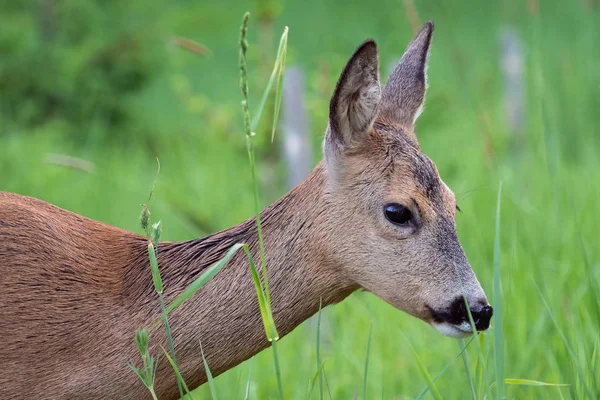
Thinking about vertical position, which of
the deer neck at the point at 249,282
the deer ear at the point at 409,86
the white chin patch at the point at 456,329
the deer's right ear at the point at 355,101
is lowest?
the white chin patch at the point at 456,329

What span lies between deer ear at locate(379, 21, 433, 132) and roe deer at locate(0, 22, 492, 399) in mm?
278

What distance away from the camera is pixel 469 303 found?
2988 mm

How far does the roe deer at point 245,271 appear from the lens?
9.91 ft

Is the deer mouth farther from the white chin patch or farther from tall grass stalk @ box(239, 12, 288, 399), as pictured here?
tall grass stalk @ box(239, 12, 288, 399)

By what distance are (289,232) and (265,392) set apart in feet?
5.57

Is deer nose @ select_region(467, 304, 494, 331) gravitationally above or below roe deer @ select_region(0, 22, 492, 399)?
below

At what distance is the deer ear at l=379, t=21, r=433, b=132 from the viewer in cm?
360

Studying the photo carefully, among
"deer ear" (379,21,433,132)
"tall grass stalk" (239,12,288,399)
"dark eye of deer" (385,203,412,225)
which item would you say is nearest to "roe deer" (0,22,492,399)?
"dark eye of deer" (385,203,412,225)

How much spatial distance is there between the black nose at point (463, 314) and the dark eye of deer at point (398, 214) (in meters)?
0.31

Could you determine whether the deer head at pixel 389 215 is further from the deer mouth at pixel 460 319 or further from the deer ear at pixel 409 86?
the deer ear at pixel 409 86

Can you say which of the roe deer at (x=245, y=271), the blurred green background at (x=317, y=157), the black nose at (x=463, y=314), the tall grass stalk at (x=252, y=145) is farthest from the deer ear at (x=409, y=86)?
the tall grass stalk at (x=252, y=145)

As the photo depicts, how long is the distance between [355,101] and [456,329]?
82 centimetres

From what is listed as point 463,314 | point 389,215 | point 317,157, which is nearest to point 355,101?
point 389,215

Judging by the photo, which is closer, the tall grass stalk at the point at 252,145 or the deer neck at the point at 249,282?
the tall grass stalk at the point at 252,145
